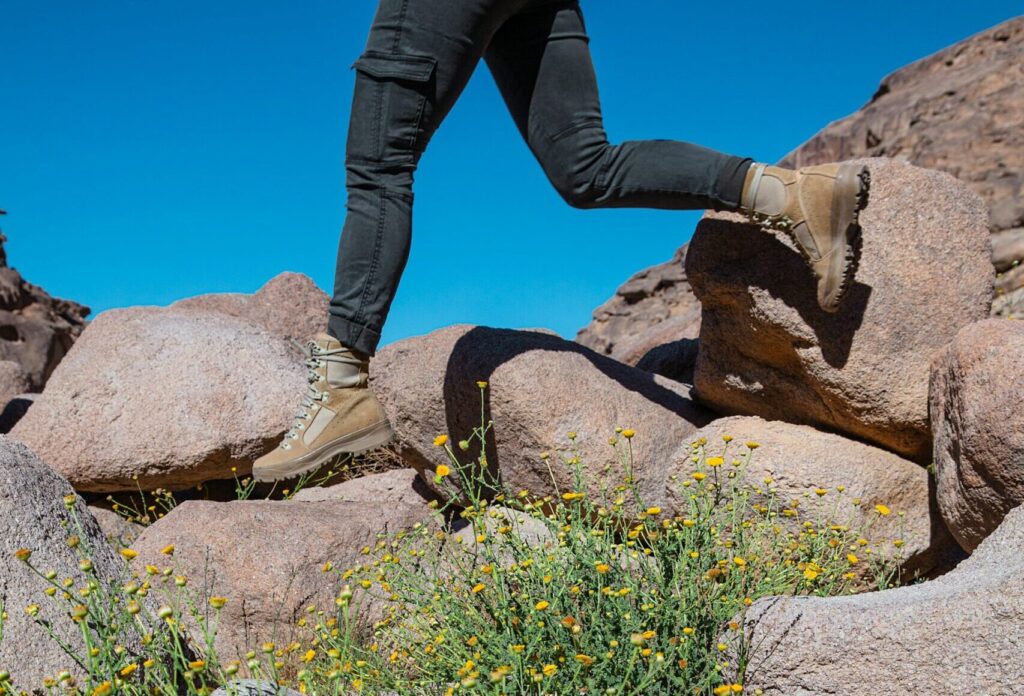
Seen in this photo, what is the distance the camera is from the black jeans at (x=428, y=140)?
2920mm

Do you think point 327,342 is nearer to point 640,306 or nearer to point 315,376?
point 315,376

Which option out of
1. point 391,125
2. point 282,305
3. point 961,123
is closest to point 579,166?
point 391,125

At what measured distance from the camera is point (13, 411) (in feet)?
18.7

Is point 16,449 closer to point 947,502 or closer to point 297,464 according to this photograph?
point 297,464

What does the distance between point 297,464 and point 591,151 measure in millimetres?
1453

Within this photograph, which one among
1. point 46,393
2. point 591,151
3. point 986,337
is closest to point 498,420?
point 591,151

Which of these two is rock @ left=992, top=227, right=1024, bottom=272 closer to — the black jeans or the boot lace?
the black jeans

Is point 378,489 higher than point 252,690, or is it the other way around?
point 378,489

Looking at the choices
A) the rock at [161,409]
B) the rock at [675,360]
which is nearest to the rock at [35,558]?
the rock at [161,409]

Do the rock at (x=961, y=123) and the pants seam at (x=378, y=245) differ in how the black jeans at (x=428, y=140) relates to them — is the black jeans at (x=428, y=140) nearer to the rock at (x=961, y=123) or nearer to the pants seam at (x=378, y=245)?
the pants seam at (x=378, y=245)

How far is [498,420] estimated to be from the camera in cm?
331

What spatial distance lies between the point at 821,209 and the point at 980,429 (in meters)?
0.82

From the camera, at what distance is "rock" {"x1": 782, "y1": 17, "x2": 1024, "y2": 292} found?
8938 millimetres

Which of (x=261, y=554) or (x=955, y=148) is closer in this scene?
(x=261, y=554)
